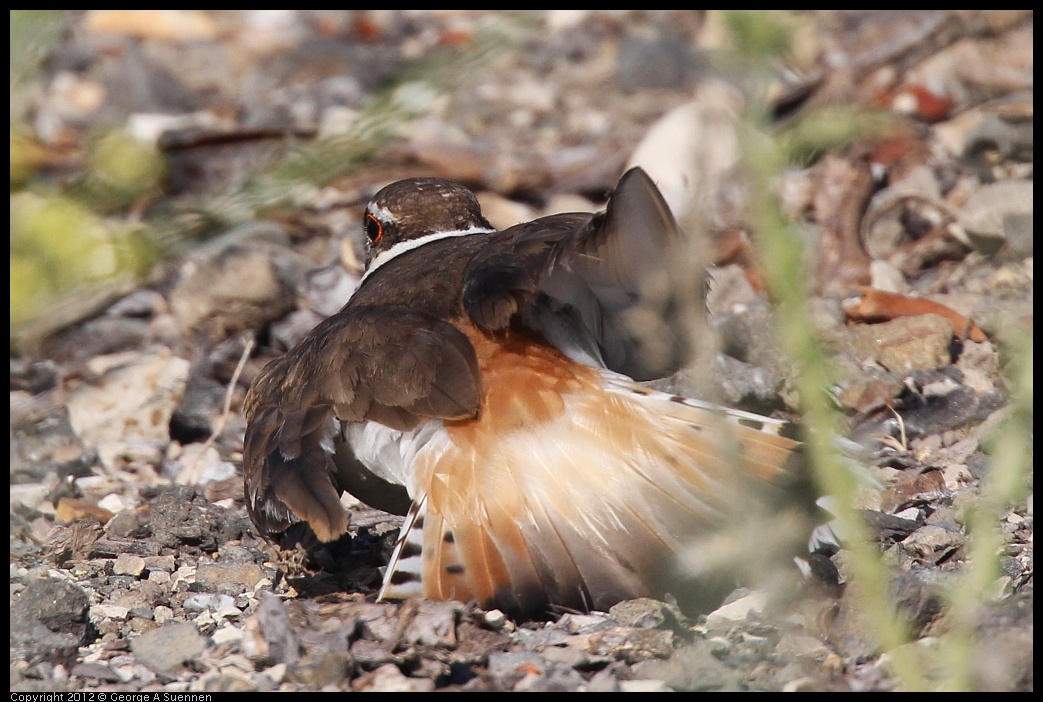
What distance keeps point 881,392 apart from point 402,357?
1.87 m

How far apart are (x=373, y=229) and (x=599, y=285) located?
192 centimetres

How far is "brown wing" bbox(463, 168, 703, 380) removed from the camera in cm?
260

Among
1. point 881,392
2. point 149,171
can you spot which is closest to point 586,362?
Result: point 881,392

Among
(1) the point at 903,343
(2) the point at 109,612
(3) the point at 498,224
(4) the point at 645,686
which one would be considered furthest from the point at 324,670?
(3) the point at 498,224

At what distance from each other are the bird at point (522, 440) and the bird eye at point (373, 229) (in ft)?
3.90

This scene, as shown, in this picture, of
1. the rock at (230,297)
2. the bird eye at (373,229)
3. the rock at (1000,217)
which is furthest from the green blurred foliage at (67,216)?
the rock at (1000,217)

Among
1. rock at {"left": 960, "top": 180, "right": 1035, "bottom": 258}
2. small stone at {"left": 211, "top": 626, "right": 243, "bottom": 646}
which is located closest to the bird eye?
small stone at {"left": 211, "top": 626, "right": 243, "bottom": 646}

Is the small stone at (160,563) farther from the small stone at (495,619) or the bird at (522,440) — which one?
the small stone at (495,619)

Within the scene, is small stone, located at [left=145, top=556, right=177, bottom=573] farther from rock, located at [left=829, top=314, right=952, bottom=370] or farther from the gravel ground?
rock, located at [left=829, top=314, right=952, bottom=370]

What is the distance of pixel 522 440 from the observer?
3166 mm

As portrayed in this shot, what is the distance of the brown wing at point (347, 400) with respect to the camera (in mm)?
3137

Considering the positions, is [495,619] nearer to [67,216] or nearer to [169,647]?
[169,647]

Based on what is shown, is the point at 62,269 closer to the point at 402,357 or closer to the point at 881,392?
the point at 402,357

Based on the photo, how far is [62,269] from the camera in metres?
1.43
